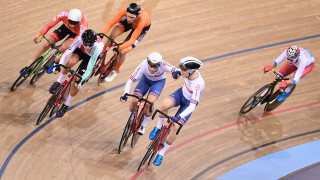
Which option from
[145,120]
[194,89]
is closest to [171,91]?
[145,120]

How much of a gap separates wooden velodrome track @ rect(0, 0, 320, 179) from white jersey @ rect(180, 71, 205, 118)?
3.42ft

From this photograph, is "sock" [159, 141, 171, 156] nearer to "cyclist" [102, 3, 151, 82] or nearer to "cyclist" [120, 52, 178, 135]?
"cyclist" [120, 52, 178, 135]

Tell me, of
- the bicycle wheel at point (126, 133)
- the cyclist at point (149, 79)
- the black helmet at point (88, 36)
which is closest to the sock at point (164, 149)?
the cyclist at point (149, 79)

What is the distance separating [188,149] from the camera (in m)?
6.75

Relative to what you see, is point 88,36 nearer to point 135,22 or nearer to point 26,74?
point 135,22

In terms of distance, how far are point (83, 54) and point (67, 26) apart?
0.70 meters

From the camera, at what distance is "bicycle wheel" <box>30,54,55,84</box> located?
286 inches

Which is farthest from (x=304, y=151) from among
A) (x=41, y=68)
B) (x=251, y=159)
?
(x=41, y=68)

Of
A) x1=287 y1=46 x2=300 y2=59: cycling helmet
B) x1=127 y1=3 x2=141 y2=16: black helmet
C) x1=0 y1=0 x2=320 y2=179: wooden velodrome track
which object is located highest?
x1=127 y1=3 x2=141 y2=16: black helmet

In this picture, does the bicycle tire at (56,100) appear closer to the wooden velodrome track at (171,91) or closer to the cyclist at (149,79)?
the wooden velodrome track at (171,91)

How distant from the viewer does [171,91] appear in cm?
776

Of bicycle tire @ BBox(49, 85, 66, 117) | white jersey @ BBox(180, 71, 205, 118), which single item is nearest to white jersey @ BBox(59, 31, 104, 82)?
bicycle tire @ BBox(49, 85, 66, 117)

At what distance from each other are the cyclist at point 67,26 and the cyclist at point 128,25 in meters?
0.36

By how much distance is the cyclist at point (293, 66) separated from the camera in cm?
690
